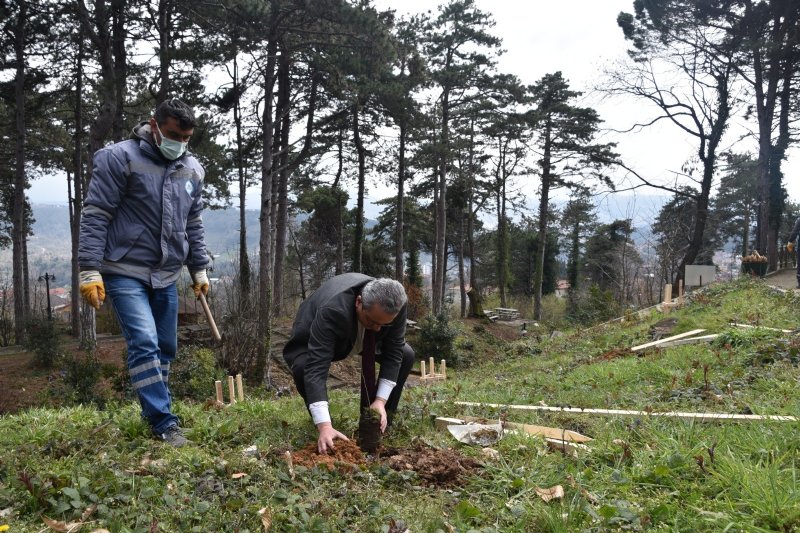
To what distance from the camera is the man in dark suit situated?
315 cm

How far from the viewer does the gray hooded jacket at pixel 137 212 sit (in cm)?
316

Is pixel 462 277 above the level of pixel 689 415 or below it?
below

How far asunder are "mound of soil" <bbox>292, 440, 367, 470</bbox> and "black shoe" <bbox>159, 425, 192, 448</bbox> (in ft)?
2.21

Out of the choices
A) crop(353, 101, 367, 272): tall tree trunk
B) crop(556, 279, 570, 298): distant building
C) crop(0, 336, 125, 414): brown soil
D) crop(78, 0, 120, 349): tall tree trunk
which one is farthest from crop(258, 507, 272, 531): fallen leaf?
crop(556, 279, 570, 298): distant building

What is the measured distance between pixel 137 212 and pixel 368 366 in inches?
68.9

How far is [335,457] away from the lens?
2959mm

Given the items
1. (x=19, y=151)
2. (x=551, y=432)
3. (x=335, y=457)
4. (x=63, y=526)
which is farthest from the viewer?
(x=19, y=151)

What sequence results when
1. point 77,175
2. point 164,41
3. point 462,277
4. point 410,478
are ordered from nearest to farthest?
point 410,478, point 164,41, point 77,175, point 462,277

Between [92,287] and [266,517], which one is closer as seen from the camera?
[266,517]

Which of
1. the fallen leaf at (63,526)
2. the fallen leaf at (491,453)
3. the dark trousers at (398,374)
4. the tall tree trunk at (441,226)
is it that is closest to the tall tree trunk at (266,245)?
the dark trousers at (398,374)

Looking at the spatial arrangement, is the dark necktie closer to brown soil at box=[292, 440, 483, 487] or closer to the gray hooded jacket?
brown soil at box=[292, 440, 483, 487]

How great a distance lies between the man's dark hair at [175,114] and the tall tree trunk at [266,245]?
8534mm

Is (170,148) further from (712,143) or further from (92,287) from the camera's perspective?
(712,143)

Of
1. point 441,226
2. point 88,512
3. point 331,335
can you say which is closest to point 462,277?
point 441,226
